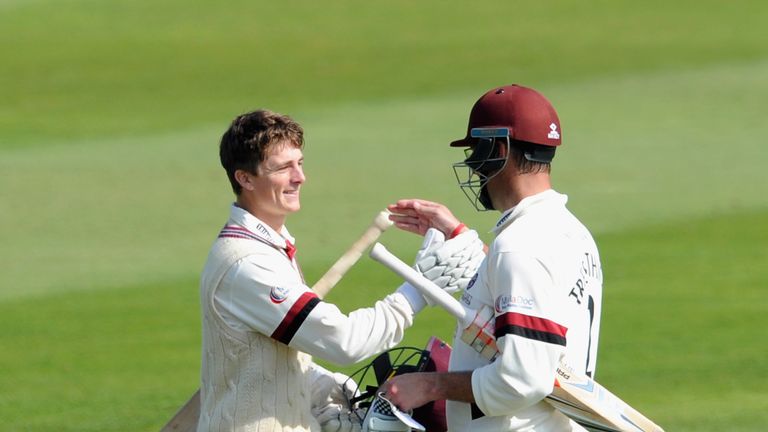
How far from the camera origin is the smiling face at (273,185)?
17.9 feet

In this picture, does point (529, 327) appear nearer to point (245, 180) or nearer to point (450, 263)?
point (450, 263)

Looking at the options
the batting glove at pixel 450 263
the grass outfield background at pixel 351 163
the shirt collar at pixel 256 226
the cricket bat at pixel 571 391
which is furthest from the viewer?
the grass outfield background at pixel 351 163

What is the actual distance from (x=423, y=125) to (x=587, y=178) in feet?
10.6

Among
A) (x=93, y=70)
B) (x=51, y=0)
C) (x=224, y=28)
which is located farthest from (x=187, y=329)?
(x=51, y=0)

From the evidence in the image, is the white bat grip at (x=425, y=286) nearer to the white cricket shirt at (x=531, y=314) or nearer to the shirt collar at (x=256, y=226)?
the white cricket shirt at (x=531, y=314)

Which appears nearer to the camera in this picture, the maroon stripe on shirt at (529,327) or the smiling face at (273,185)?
the maroon stripe on shirt at (529,327)

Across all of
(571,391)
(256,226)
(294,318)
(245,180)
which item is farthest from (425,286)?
(245,180)

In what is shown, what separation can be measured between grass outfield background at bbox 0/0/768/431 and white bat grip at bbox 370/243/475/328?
4063 mm

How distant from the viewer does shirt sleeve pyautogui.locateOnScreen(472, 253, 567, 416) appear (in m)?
4.70

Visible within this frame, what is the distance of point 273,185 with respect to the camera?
5480 millimetres

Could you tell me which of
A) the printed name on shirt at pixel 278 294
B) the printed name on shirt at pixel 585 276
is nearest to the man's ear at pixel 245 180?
the printed name on shirt at pixel 278 294

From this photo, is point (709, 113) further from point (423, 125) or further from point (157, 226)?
point (157, 226)

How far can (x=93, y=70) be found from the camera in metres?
21.1

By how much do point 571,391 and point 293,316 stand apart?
42.3 inches
